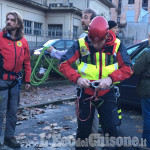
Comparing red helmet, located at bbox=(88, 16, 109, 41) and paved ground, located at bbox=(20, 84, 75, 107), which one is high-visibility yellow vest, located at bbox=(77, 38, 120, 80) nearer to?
red helmet, located at bbox=(88, 16, 109, 41)

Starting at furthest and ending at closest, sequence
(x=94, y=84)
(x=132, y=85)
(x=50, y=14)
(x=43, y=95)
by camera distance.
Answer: (x=50, y=14)
(x=43, y=95)
(x=132, y=85)
(x=94, y=84)

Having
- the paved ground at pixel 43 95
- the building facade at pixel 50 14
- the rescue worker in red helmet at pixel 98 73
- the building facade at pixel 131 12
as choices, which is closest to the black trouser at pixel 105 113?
the rescue worker in red helmet at pixel 98 73

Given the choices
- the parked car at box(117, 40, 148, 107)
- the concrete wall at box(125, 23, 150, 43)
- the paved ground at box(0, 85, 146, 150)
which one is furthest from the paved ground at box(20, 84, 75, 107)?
the concrete wall at box(125, 23, 150, 43)

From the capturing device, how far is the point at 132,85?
586 cm

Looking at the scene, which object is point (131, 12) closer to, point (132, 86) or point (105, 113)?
point (132, 86)

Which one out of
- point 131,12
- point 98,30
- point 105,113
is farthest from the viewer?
point 131,12

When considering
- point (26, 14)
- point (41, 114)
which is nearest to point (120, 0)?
point (26, 14)

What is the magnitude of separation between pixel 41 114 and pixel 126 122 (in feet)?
6.53

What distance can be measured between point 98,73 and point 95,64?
11 cm

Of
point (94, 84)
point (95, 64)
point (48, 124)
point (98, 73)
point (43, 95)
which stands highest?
point (95, 64)

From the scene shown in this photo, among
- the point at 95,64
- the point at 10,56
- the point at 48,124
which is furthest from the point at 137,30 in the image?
the point at 95,64

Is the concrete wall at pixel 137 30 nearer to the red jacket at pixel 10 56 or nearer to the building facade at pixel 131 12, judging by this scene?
the building facade at pixel 131 12

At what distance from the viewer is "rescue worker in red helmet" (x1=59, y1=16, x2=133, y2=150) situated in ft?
9.52

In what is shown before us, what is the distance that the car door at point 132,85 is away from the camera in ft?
19.1
